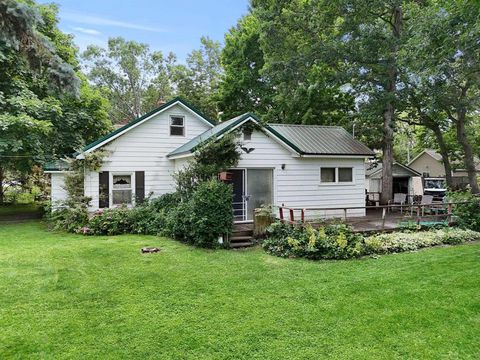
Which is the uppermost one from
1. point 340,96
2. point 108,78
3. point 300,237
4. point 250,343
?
point 108,78

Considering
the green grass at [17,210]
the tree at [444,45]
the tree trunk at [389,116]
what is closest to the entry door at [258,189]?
the tree at [444,45]

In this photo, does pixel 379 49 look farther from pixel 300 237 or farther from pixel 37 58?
pixel 37 58

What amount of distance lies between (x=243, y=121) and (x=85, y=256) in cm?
674

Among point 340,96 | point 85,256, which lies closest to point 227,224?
point 85,256

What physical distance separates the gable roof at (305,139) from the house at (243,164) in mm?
37

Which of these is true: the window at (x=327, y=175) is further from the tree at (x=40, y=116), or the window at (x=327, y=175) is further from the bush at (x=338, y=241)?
the tree at (x=40, y=116)

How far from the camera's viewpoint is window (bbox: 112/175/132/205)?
13.7 meters

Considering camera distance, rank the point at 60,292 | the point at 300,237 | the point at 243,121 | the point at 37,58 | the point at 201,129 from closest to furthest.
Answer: the point at 37,58 → the point at 60,292 → the point at 300,237 → the point at 243,121 → the point at 201,129

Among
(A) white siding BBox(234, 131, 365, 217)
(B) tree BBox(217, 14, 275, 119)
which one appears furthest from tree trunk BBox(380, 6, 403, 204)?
(B) tree BBox(217, 14, 275, 119)

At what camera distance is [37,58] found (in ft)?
15.5

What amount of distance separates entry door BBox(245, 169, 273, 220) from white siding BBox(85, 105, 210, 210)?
143 inches

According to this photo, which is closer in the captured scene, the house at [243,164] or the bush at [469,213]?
the bush at [469,213]

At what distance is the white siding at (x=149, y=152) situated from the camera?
44.2 feet

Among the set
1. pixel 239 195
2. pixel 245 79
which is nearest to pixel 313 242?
pixel 239 195
